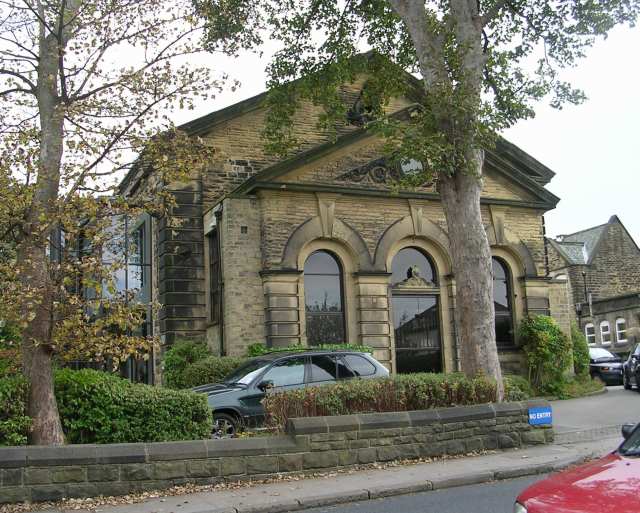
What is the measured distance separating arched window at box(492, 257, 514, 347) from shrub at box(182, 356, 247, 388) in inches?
349

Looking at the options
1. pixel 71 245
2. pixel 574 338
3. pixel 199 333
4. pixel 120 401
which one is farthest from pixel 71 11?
pixel 574 338

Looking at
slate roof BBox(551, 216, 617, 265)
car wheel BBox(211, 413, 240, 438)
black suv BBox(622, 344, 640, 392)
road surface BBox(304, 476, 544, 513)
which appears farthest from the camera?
slate roof BBox(551, 216, 617, 265)

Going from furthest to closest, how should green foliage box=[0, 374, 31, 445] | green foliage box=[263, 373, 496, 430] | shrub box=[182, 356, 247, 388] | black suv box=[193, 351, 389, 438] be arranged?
shrub box=[182, 356, 247, 388] → black suv box=[193, 351, 389, 438] → green foliage box=[263, 373, 496, 430] → green foliage box=[0, 374, 31, 445]

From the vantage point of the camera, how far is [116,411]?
9922mm

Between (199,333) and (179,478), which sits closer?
(179,478)

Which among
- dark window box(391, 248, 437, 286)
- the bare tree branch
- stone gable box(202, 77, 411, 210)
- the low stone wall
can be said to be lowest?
the low stone wall

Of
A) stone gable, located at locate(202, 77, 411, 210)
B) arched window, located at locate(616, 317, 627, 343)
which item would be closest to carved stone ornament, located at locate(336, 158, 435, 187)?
stone gable, located at locate(202, 77, 411, 210)

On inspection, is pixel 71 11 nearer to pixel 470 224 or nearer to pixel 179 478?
pixel 179 478

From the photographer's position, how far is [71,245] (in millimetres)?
9961

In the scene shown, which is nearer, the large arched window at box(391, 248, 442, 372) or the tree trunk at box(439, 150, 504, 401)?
the tree trunk at box(439, 150, 504, 401)

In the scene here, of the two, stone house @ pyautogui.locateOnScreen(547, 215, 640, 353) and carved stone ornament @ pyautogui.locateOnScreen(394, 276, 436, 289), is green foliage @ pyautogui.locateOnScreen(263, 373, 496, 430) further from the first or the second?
stone house @ pyautogui.locateOnScreen(547, 215, 640, 353)

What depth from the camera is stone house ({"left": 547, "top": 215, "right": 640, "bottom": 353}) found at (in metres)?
43.4

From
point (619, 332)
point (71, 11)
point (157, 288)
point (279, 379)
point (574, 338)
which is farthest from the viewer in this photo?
point (619, 332)

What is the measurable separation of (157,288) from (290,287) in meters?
4.49
